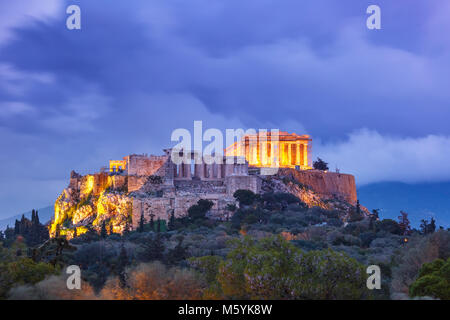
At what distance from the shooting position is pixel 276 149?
83375mm

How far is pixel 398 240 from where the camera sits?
4653cm

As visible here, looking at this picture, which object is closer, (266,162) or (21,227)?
(21,227)

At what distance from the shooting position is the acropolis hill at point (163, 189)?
60.9 metres

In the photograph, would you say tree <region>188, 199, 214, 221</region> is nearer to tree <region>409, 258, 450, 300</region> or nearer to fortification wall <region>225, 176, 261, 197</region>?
fortification wall <region>225, 176, 261, 197</region>

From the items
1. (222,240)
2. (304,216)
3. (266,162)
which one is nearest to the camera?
(222,240)

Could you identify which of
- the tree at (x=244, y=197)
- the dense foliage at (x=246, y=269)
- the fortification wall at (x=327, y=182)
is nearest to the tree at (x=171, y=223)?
the dense foliage at (x=246, y=269)

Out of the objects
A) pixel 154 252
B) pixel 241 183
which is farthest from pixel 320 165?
pixel 154 252

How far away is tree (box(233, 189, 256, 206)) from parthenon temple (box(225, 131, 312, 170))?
1877 centimetres

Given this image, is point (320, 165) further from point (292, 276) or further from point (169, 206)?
point (292, 276)

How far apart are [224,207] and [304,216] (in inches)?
321

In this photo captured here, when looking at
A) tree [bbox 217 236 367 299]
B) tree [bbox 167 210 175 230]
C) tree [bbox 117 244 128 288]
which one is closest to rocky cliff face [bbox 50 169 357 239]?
tree [bbox 167 210 175 230]

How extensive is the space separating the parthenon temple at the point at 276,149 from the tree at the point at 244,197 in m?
18.8
